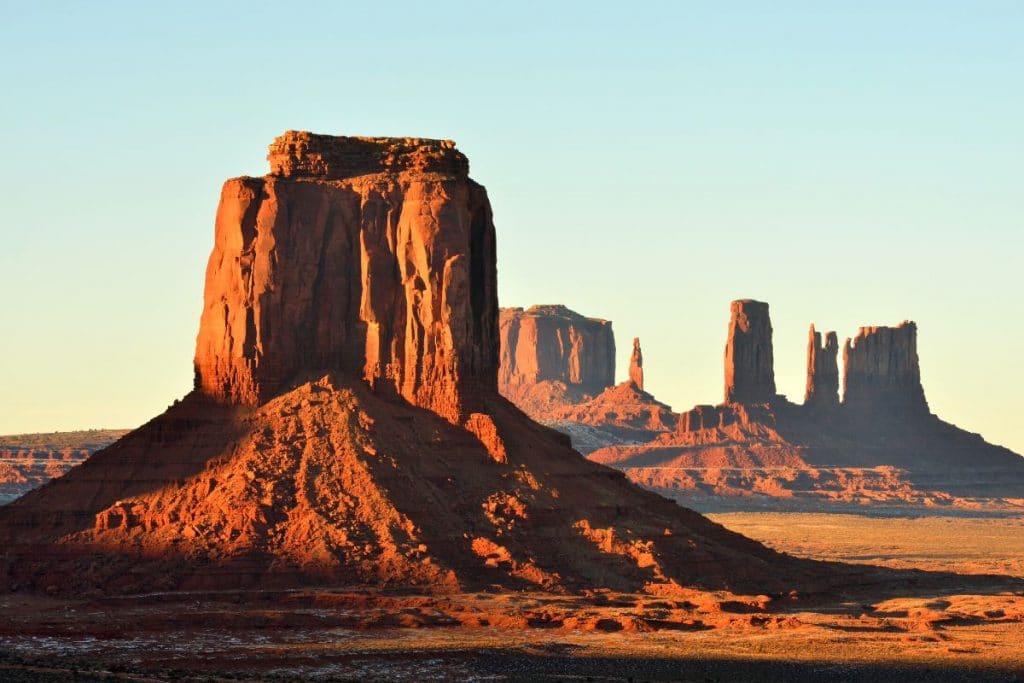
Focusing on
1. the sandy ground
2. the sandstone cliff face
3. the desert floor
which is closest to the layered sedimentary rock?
the sandstone cliff face

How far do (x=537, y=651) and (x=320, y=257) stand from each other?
24713 millimetres

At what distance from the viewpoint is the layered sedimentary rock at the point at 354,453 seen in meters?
86.1

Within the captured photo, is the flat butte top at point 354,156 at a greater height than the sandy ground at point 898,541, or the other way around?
the flat butte top at point 354,156

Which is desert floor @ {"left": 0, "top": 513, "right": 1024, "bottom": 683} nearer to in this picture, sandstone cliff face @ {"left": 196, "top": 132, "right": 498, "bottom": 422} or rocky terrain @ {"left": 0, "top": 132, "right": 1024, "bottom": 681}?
rocky terrain @ {"left": 0, "top": 132, "right": 1024, "bottom": 681}

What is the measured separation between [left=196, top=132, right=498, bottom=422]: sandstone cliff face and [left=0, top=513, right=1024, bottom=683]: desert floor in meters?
13.3

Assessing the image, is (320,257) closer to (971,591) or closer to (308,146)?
(308,146)

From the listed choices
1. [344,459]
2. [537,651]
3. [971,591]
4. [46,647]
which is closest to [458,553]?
[344,459]

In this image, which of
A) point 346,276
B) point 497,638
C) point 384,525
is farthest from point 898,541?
point 497,638

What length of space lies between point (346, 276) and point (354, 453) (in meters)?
8.68

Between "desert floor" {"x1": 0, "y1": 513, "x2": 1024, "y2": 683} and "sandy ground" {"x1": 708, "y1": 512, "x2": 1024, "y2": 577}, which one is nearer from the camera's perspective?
"desert floor" {"x1": 0, "y1": 513, "x2": 1024, "y2": 683}

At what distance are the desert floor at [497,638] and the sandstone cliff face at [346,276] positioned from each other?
1330 centimetres

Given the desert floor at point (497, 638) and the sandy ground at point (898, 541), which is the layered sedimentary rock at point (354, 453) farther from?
the sandy ground at point (898, 541)

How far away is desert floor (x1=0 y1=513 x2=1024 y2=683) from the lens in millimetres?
71750

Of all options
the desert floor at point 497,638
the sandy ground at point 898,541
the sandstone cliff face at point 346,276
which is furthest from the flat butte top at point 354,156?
the sandy ground at point 898,541
